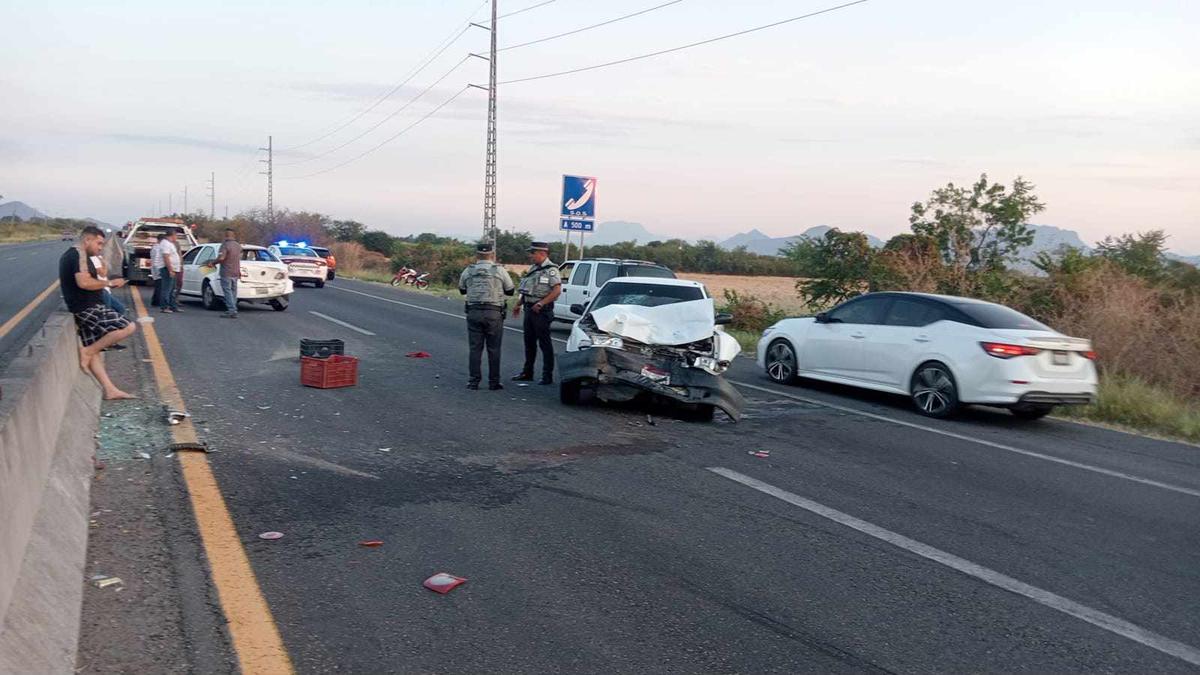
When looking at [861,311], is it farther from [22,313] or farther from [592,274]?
[22,313]

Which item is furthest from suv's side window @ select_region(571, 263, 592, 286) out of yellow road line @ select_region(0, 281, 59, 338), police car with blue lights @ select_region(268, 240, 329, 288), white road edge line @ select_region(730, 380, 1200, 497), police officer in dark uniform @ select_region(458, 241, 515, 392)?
police car with blue lights @ select_region(268, 240, 329, 288)

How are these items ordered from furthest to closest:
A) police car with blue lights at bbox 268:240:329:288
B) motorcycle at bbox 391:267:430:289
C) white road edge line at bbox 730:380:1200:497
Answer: motorcycle at bbox 391:267:430:289 → police car with blue lights at bbox 268:240:329:288 → white road edge line at bbox 730:380:1200:497

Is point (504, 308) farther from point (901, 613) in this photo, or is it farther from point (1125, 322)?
point (1125, 322)

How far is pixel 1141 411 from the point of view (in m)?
12.3

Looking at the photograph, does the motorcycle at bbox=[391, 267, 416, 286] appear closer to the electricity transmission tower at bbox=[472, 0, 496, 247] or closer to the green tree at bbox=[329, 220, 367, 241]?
the electricity transmission tower at bbox=[472, 0, 496, 247]

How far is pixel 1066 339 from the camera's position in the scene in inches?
446

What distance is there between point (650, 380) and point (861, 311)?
14.0 feet

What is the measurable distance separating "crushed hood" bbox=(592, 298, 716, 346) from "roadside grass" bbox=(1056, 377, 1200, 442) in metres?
5.43

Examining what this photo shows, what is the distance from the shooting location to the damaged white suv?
398 inches

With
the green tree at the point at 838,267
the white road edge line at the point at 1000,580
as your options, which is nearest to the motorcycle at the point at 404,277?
the green tree at the point at 838,267

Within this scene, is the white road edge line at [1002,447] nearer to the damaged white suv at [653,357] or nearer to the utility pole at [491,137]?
the damaged white suv at [653,357]

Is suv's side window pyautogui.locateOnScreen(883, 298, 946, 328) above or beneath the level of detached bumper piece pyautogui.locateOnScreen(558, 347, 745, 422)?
above

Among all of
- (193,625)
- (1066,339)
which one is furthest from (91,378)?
(1066,339)

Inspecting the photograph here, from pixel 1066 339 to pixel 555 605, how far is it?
342 inches
